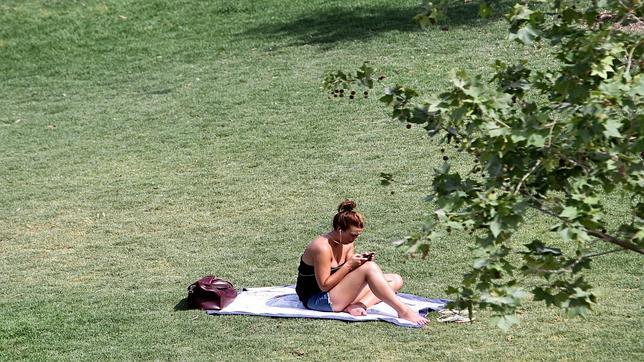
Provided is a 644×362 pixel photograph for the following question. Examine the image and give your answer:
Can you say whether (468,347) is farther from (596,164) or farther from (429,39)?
(429,39)

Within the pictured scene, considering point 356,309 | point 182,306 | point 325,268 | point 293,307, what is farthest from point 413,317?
point 182,306

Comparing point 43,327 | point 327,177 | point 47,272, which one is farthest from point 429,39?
point 43,327

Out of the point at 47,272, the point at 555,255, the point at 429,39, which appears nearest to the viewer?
the point at 555,255

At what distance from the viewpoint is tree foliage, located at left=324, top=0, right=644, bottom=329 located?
4.32 meters

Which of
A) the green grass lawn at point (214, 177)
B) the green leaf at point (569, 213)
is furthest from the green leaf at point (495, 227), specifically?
the green grass lawn at point (214, 177)

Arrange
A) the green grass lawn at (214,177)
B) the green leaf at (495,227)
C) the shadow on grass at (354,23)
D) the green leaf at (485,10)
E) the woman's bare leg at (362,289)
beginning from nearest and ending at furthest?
the green leaf at (495,227), the green leaf at (485,10), the green grass lawn at (214,177), the woman's bare leg at (362,289), the shadow on grass at (354,23)

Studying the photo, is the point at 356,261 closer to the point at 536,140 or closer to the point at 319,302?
the point at 319,302

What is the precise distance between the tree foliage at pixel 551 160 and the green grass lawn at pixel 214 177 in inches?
123

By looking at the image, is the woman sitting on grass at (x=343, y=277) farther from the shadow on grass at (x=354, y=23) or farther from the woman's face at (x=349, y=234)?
the shadow on grass at (x=354, y=23)

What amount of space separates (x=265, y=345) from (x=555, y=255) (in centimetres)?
422

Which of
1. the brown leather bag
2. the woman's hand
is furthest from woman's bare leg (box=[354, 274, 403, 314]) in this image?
the brown leather bag

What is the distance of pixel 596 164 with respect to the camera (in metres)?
4.54

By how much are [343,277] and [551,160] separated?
496cm

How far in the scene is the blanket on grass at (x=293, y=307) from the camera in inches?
361
